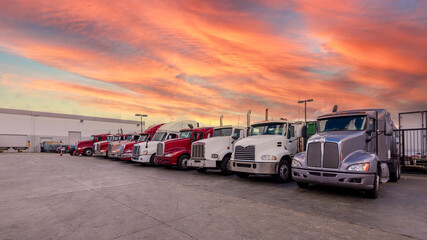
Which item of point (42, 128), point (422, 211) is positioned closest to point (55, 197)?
point (422, 211)

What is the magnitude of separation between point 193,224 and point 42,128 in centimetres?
5802

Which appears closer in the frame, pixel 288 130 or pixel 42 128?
pixel 288 130

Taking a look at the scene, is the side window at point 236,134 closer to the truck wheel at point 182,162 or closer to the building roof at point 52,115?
the truck wheel at point 182,162

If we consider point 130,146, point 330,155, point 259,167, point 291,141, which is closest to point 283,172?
point 259,167

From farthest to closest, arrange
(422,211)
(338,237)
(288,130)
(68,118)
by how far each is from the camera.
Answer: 1. (68,118)
2. (288,130)
3. (422,211)
4. (338,237)

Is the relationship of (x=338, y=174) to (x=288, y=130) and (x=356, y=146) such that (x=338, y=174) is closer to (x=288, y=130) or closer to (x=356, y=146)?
(x=356, y=146)

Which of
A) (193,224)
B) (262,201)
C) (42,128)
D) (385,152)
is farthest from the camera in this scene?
(42,128)

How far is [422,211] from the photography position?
5590 millimetres

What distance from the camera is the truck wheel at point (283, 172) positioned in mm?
9242

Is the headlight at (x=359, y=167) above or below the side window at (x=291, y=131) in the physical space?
below

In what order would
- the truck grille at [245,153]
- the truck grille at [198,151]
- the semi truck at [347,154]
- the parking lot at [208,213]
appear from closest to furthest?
the parking lot at [208,213] < the semi truck at [347,154] < the truck grille at [245,153] < the truck grille at [198,151]

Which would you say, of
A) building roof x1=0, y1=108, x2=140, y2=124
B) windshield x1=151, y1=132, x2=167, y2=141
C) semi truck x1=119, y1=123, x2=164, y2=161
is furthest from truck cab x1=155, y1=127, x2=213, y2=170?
building roof x1=0, y1=108, x2=140, y2=124

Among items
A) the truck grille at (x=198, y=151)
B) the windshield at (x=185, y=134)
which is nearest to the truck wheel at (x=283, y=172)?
the truck grille at (x=198, y=151)

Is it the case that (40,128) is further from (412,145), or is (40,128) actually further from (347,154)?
(412,145)
